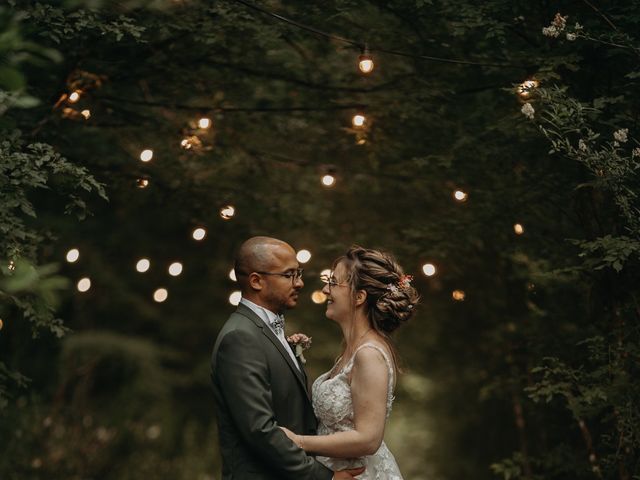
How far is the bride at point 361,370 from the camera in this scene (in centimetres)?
377

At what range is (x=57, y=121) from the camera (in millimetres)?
5973

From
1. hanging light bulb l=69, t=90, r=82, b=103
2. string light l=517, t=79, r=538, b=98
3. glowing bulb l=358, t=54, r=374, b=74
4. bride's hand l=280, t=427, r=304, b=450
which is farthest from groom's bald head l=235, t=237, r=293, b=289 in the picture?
hanging light bulb l=69, t=90, r=82, b=103

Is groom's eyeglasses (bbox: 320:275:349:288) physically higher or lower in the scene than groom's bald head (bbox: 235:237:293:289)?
lower

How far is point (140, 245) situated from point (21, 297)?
5933mm

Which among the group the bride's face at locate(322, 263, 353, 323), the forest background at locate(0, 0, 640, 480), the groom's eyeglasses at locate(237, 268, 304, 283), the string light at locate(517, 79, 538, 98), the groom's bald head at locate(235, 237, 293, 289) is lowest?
the forest background at locate(0, 0, 640, 480)

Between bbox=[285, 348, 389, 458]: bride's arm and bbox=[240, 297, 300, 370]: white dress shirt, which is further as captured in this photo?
bbox=[240, 297, 300, 370]: white dress shirt

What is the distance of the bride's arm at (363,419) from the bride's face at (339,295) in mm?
328

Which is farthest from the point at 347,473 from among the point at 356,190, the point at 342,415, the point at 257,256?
the point at 356,190

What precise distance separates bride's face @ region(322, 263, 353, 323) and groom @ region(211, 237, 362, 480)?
25 centimetres

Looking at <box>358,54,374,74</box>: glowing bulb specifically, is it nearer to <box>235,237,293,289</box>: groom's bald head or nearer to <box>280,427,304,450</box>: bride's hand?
<box>235,237,293,289</box>: groom's bald head

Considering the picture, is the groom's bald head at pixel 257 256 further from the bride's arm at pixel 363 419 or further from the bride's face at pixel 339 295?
the bride's arm at pixel 363 419

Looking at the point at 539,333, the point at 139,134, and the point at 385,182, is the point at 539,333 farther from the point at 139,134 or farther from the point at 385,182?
the point at 139,134

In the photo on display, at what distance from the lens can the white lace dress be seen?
12.8ft

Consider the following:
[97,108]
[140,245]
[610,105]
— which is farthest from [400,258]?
[140,245]
